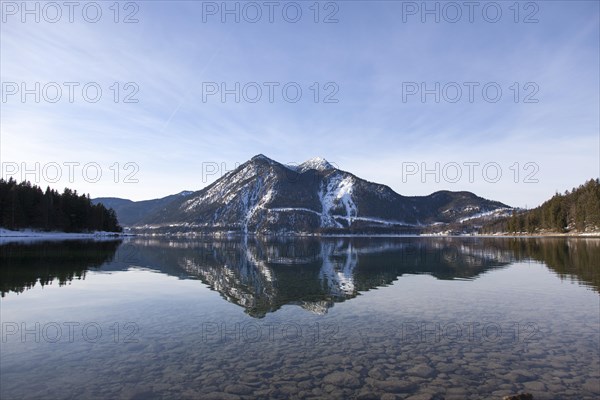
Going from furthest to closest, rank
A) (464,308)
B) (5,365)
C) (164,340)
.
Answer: (464,308) → (164,340) → (5,365)

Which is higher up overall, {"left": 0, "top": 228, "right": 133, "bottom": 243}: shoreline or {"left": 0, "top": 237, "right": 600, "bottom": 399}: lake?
{"left": 0, "top": 228, "right": 133, "bottom": 243}: shoreline

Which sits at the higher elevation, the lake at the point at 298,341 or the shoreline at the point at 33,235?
the shoreline at the point at 33,235

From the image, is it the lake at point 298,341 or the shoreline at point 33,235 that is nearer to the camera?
the lake at point 298,341

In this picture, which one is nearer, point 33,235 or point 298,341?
point 298,341

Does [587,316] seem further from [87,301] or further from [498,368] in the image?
[87,301]

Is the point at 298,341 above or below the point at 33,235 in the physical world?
below

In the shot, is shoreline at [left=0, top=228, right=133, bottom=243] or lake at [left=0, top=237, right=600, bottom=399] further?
shoreline at [left=0, top=228, right=133, bottom=243]

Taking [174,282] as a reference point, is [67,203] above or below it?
above

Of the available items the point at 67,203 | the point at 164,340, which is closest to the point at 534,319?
the point at 164,340
